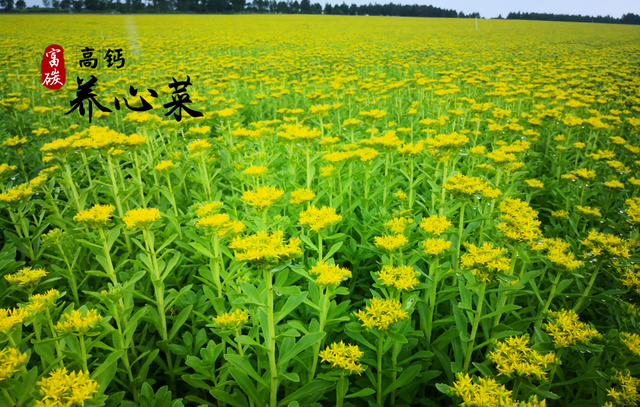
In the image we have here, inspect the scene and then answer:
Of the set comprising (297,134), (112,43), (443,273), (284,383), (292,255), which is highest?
(112,43)

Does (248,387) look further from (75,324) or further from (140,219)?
(140,219)

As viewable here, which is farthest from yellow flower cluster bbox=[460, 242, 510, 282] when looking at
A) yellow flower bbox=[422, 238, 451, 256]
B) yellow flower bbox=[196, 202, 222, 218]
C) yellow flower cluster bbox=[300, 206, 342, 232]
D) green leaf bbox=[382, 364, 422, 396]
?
yellow flower bbox=[196, 202, 222, 218]

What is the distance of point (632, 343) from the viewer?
5.14 ft

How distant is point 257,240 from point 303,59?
1322 cm

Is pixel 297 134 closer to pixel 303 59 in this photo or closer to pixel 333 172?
pixel 333 172

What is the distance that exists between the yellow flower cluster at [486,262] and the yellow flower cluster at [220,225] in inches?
51.2

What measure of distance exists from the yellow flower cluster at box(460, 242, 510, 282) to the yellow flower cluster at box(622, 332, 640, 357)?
600 millimetres

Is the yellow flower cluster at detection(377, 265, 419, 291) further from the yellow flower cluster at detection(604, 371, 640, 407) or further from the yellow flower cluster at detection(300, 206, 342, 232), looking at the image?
the yellow flower cluster at detection(604, 371, 640, 407)

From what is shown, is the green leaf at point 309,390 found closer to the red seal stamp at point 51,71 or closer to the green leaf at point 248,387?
the green leaf at point 248,387

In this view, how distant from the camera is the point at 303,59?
13383mm

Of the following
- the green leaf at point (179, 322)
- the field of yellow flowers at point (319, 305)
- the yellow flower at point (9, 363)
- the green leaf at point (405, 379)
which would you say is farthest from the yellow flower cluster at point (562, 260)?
the yellow flower at point (9, 363)

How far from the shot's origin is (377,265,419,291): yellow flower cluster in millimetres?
1730

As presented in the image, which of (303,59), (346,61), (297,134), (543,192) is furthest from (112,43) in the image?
(543,192)

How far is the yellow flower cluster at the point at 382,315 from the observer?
1.55 meters
